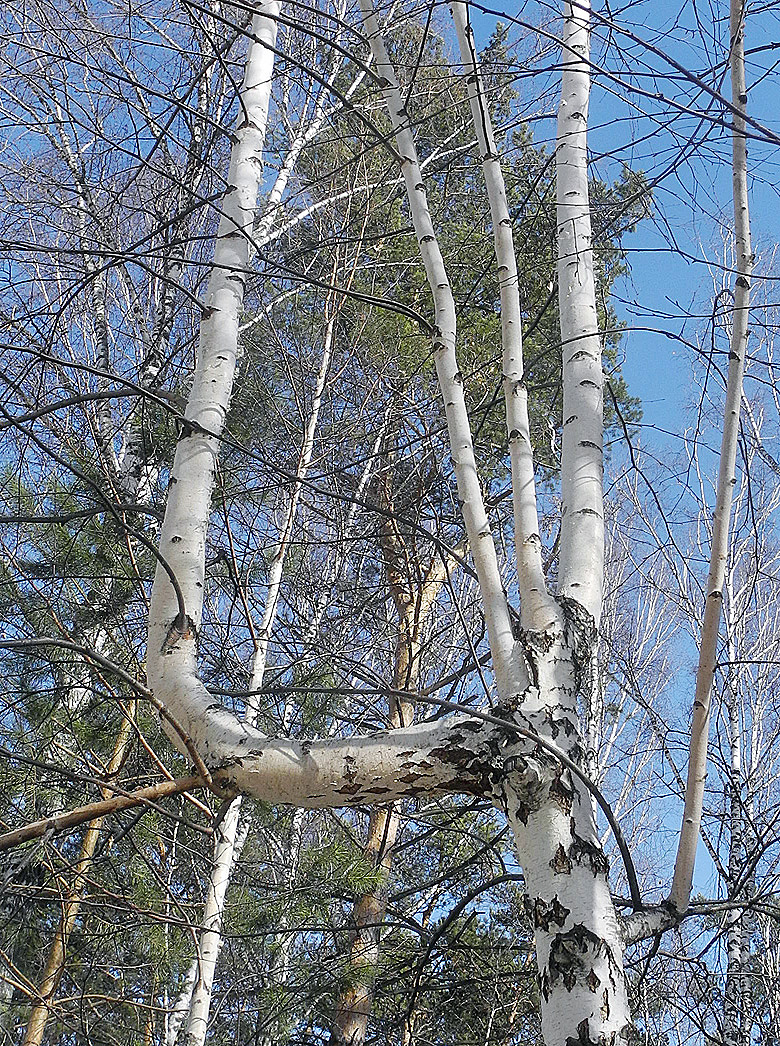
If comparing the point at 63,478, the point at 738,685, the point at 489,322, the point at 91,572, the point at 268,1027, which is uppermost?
the point at 489,322

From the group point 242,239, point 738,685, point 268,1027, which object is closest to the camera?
point 242,239

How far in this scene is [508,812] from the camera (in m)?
1.72

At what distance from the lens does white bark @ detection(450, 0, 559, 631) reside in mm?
1955

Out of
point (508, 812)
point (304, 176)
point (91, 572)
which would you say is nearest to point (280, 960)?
point (91, 572)

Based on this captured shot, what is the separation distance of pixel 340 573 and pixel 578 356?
3.29 metres

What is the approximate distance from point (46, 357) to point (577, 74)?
1.72m

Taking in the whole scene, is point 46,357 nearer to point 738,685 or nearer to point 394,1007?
point 394,1007

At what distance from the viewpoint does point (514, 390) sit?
2.16 metres

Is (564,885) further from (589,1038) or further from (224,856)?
(224,856)

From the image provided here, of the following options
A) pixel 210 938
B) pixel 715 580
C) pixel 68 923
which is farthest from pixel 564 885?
pixel 68 923

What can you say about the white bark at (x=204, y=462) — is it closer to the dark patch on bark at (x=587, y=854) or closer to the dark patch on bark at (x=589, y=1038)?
the dark patch on bark at (x=587, y=854)

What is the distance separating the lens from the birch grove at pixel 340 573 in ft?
5.75

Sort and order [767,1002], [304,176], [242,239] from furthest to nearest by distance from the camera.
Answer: [304,176]
[767,1002]
[242,239]

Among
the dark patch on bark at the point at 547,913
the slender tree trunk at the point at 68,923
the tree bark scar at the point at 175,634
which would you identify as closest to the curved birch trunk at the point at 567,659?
the dark patch on bark at the point at 547,913
